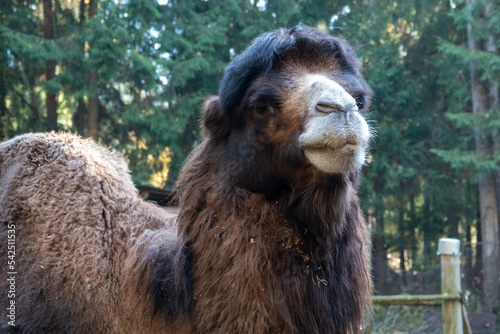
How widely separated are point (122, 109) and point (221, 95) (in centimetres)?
1274

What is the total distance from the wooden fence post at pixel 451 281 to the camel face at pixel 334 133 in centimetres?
406

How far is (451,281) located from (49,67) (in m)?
12.0

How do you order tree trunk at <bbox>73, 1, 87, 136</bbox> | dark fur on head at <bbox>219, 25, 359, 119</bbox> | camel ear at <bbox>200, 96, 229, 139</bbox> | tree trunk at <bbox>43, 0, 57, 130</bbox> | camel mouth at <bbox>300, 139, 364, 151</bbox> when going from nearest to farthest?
camel mouth at <bbox>300, 139, 364, 151</bbox>, dark fur on head at <bbox>219, 25, 359, 119</bbox>, camel ear at <bbox>200, 96, 229, 139</bbox>, tree trunk at <bbox>43, 0, 57, 130</bbox>, tree trunk at <bbox>73, 1, 87, 136</bbox>

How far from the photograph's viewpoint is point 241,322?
7.42ft

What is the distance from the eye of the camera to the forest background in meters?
13.6

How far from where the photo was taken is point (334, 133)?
2148 millimetres

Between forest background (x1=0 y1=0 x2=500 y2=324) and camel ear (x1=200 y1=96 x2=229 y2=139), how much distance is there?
9994 millimetres

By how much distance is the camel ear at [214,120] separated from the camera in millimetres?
2760

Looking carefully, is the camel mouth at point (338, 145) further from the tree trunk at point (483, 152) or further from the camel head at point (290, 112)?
the tree trunk at point (483, 152)

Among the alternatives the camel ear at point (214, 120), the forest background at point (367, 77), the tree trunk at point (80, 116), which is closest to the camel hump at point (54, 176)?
the camel ear at point (214, 120)

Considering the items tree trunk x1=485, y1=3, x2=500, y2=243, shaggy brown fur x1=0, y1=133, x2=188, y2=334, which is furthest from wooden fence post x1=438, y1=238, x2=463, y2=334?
tree trunk x1=485, y1=3, x2=500, y2=243

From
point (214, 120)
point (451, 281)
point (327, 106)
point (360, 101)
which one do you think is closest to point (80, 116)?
point (451, 281)

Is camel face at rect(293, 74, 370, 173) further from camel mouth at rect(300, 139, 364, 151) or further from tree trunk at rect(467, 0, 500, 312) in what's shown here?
tree trunk at rect(467, 0, 500, 312)

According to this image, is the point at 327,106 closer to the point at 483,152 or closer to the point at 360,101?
the point at 360,101
